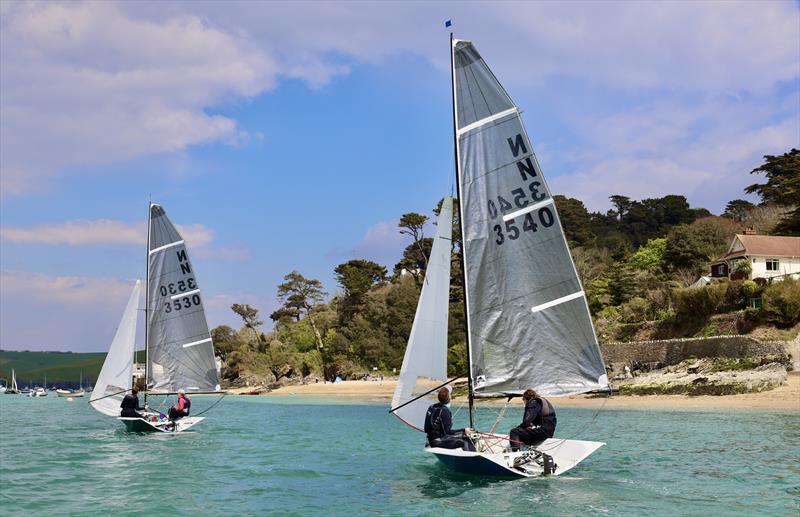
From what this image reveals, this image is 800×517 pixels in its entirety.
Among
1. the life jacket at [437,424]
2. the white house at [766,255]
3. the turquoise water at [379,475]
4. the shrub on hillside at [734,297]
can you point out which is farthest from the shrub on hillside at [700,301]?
the life jacket at [437,424]

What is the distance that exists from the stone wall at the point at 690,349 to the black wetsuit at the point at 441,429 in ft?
102

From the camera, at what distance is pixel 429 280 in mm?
17594

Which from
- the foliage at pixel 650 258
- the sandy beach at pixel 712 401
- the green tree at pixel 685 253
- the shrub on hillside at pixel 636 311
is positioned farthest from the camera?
the foliage at pixel 650 258

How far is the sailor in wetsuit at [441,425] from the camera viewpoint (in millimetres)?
16109

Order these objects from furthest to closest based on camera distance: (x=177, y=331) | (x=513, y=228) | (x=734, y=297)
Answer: (x=734, y=297) < (x=177, y=331) < (x=513, y=228)

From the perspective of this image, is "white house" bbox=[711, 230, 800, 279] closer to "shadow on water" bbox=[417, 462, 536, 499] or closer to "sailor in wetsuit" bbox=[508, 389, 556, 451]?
"sailor in wetsuit" bbox=[508, 389, 556, 451]

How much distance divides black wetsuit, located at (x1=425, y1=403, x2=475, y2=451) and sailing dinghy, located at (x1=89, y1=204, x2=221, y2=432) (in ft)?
51.9

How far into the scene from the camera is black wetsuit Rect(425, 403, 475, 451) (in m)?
16.0

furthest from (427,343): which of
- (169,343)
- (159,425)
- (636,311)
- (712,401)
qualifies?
(636,311)

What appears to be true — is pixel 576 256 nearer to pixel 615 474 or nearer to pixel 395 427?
pixel 395 427

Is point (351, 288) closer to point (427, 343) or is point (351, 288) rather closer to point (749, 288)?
point (749, 288)

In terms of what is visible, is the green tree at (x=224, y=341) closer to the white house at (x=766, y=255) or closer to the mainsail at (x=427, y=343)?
the white house at (x=766, y=255)

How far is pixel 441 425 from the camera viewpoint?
53.6ft

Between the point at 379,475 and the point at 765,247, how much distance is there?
152 ft
